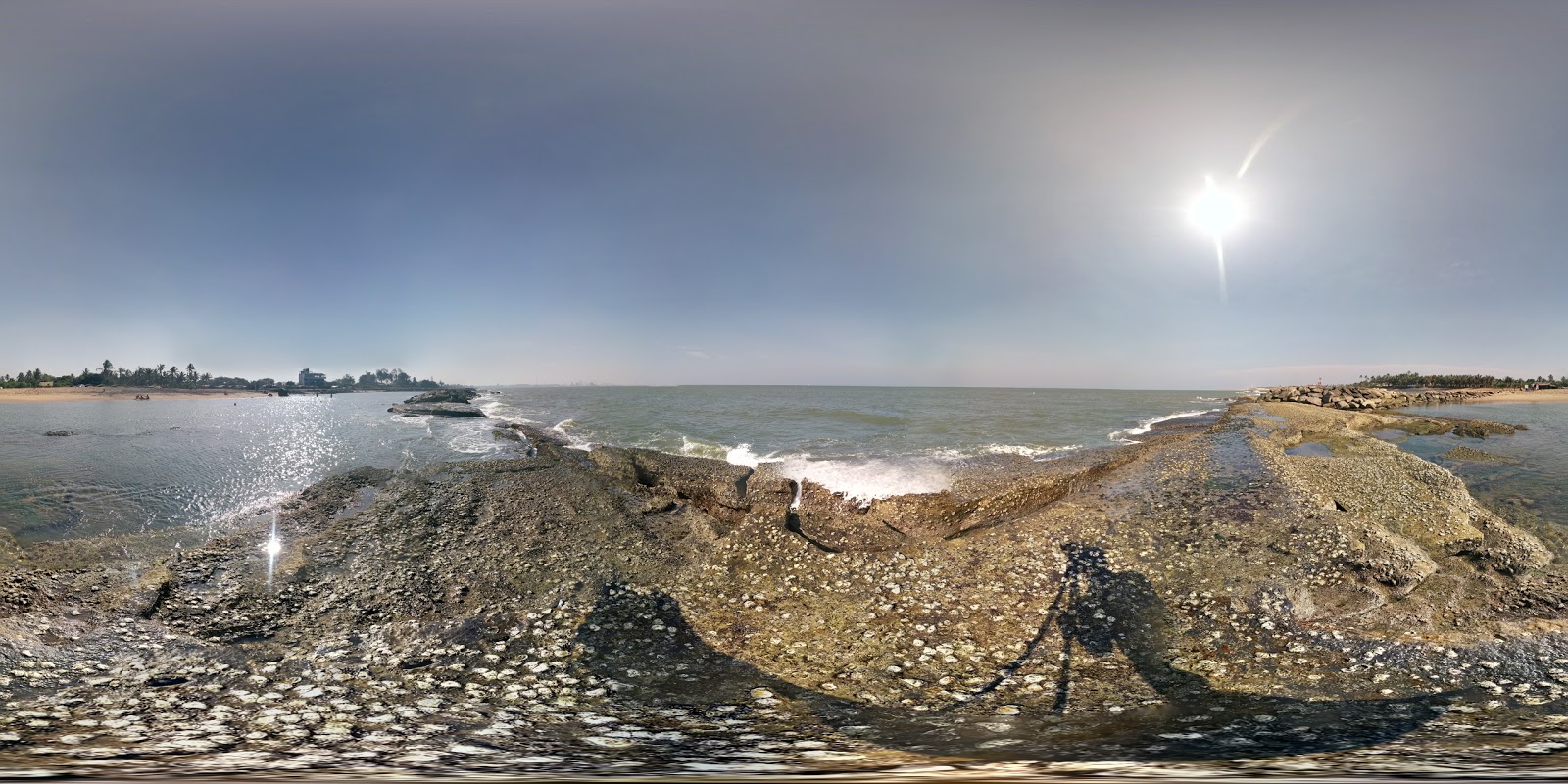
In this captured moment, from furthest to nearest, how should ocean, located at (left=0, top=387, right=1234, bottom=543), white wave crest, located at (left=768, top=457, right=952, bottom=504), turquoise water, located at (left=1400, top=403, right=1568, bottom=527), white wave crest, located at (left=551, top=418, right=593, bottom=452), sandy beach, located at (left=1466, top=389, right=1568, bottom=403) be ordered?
sandy beach, located at (left=1466, top=389, right=1568, bottom=403) → white wave crest, located at (left=551, top=418, right=593, bottom=452) → white wave crest, located at (left=768, top=457, right=952, bottom=504) → ocean, located at (left=0, top=387, right=1234, bottom=543) → turquoise water, located at (left=1400, top=403, right=1568, bottom=527)

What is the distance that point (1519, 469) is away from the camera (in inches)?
695

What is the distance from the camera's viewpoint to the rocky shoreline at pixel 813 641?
3.66 m

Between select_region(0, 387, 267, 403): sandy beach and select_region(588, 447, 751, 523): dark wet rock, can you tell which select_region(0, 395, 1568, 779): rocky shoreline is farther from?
select_region(0, 387, 267, 403): sandy beach

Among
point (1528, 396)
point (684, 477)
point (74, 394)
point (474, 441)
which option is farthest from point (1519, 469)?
point (74, 394)

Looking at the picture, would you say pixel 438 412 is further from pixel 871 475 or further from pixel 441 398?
pixel 871 475

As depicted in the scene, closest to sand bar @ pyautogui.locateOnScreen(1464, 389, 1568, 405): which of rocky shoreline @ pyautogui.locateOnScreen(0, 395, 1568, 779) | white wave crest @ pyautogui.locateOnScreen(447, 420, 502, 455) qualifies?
rocky shoreline @ pyautogui.locateOnScreen(0, 395, 1568, 779)

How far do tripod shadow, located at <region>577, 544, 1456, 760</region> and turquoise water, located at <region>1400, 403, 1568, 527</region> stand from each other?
13.2m

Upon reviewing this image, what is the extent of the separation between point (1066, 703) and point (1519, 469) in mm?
25273

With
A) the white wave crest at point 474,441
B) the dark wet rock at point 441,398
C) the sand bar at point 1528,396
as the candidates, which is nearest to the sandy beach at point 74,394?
the dark wet rock at point 441,398

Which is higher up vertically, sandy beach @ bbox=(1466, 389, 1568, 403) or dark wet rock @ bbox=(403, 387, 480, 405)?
sandy beach @ bbox=(1466, 389, 1568, 403)

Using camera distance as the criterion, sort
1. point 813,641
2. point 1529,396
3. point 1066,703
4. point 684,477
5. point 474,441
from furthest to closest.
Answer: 1. point 1529,396
2. point 474,441
3. point 684,477
4. point 813,641
5. point 1066,703

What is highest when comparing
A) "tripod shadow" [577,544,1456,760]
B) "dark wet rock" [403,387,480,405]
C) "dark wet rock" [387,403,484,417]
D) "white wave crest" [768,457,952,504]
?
"dark wet rock" [403,387,480,405]

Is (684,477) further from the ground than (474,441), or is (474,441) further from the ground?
(684,477)

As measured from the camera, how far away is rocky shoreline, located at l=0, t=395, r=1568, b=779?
3.66 meters
